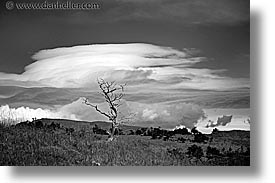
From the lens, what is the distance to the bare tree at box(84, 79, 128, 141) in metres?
3.50

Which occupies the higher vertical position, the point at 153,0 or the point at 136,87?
the point at 153,0

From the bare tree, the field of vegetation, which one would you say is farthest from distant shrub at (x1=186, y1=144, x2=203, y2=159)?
the bare tree

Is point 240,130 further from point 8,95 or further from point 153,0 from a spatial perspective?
point 8,95

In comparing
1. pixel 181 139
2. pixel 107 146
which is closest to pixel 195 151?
pixel 181 139

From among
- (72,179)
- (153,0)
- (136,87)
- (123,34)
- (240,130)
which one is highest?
(153,0)

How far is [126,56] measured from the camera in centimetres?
352

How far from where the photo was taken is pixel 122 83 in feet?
11.5

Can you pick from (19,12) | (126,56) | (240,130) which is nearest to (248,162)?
(240,130)

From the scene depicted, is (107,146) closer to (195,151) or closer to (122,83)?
(122,83)

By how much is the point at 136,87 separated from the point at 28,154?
0.78m

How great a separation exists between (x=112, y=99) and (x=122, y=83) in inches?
4.6

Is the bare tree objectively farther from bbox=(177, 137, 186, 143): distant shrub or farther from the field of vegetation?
bbox=(177, 137, 186, 143): distant shrub

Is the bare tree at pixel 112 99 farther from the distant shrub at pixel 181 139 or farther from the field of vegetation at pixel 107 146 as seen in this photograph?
the distant shrub at pixel 181 139

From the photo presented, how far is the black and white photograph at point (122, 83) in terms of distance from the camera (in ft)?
11.4
